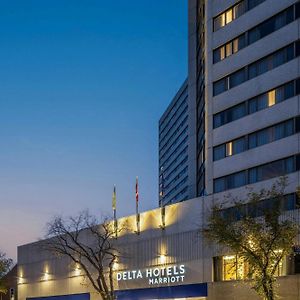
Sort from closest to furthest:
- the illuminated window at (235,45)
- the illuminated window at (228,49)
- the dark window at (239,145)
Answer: the dark window at (239,145)
the illuminated window at (235,45)
the illuminated window at (228,49)

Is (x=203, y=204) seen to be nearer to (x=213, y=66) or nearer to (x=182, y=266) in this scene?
(x=182, y=266)

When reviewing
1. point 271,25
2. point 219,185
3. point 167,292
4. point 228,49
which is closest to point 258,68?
point 271,25

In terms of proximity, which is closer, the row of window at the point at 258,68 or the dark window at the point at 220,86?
the row of window at the point at 258,68

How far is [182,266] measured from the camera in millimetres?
84500

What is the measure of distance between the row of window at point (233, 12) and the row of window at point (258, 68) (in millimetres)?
6263

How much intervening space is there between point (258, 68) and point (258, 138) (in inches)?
286

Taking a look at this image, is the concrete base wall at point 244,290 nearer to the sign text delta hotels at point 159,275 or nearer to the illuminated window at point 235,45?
the sign text delta hotels at point 159,275

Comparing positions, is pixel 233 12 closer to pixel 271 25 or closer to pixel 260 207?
pixel 271 25

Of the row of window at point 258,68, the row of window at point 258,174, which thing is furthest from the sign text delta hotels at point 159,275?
the row of window at point 258,68

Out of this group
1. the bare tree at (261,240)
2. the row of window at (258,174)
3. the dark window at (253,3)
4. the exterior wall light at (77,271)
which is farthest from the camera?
the exterior wall light at (77,271)

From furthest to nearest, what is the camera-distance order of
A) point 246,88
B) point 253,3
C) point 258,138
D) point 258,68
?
point 253,3
point 246,88
point 258,68
point 258,138

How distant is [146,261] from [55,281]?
26142mm

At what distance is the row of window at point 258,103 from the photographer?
7706cm

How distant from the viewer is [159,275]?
291 ft
